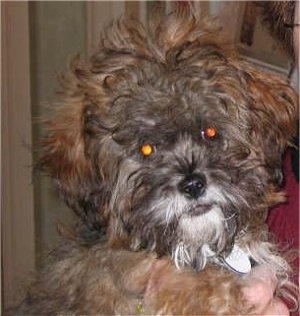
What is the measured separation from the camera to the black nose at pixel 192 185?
142cm

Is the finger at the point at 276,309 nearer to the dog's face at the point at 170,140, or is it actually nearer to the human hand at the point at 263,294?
the human hand at the point at 263,294

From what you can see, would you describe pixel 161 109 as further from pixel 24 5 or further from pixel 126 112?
pixel 24 5

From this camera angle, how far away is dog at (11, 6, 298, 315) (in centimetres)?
149

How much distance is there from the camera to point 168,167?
4.82 feet

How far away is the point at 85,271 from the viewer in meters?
1.63

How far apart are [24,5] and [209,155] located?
5.35ft

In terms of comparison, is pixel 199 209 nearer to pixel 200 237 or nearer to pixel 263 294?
pixel 200 237

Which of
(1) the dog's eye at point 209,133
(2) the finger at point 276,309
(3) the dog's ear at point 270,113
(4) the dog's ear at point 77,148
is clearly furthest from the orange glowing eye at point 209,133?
(2) the finger at point 276,309

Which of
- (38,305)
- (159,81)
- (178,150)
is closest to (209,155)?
(178,150)

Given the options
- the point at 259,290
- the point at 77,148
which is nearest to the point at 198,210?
the point at 259,290

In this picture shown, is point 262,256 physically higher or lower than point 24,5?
lower

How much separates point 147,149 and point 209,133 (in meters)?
0.13

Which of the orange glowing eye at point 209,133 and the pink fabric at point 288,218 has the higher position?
the orange glowing eye at point 209,133

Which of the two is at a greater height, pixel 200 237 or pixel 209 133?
pixel 209 133
